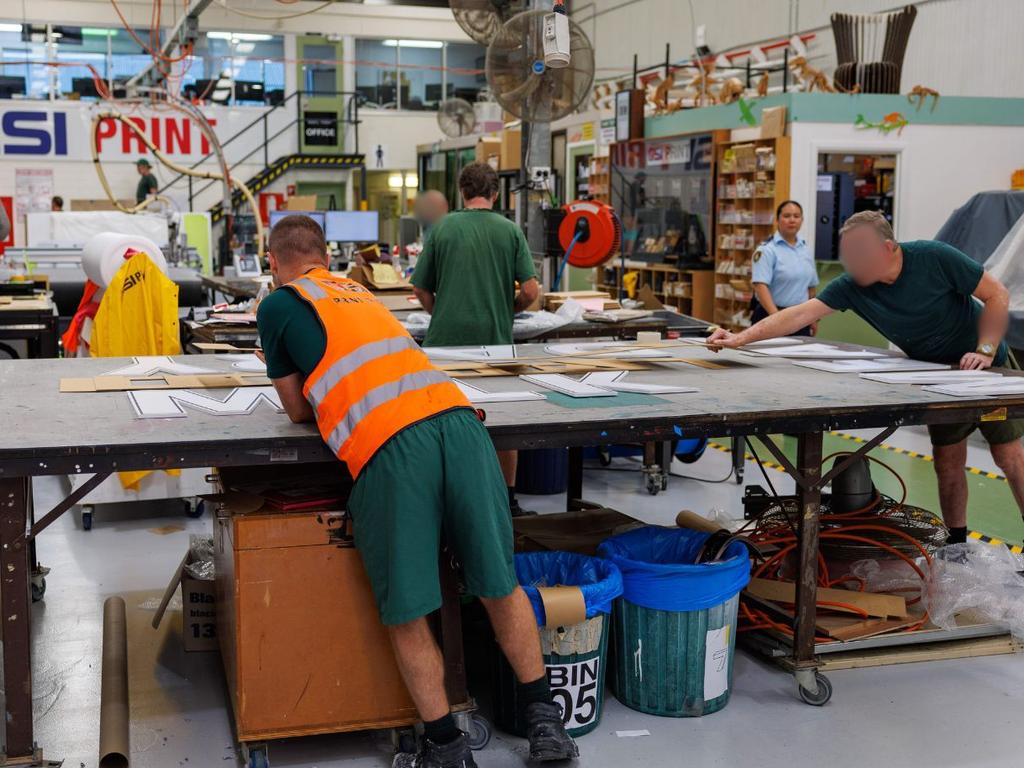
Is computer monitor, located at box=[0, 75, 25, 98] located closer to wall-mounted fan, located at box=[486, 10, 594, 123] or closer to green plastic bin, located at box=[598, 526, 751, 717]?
wall-mounted fan, located at box=[486, 10, 594, 123]

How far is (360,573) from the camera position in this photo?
2852mm

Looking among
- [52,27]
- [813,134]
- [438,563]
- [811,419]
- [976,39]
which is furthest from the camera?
[52,27]

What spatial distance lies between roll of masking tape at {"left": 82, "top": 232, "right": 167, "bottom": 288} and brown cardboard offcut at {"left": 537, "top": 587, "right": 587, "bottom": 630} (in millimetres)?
2960

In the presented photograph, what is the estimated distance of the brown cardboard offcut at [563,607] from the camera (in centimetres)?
289

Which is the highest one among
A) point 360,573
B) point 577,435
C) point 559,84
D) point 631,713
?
point 559,84

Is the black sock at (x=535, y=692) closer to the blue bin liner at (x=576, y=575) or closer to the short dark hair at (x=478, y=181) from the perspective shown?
the blue bin liner at (x=576, y=575)

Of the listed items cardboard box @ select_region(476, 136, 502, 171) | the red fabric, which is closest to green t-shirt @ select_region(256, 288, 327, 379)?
the red fabric

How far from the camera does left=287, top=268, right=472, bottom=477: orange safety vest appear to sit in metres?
2.64

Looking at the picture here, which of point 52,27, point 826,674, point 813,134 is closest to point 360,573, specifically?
point 826,674

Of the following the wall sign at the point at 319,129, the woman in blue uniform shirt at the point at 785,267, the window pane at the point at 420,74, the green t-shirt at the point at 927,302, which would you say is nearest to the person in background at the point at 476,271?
the green t-shirt at the point at 927,302

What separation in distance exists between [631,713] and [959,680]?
1069 mm

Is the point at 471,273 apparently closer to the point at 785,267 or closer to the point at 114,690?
the point at 114,690

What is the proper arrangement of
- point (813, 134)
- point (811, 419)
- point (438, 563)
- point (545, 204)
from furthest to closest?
point (813, 134), point (545, 204), point (811, 419), point (438, 563)

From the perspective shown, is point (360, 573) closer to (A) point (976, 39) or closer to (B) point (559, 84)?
(B) point (559, 84)
